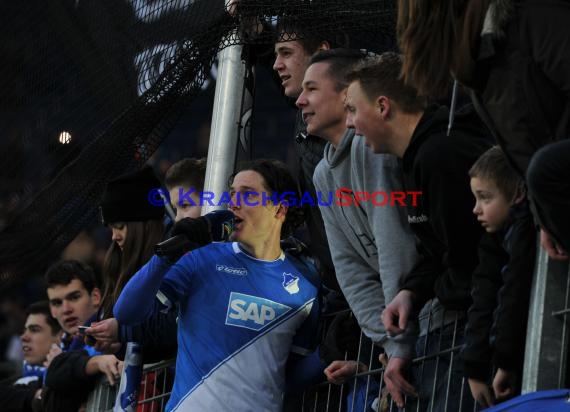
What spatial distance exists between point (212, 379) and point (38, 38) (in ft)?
6.44

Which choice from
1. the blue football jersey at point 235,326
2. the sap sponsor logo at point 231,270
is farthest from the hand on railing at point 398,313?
the sap sponsor logo at point 231,270

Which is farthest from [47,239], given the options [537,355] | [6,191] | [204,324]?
[537,355]

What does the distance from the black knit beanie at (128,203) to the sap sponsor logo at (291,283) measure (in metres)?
1.02

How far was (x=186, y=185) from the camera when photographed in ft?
21.5

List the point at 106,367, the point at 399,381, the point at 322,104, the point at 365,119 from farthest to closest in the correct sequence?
the point at 106,367 → the point at 322,104 → the point at 365,119 → the point at 399,381

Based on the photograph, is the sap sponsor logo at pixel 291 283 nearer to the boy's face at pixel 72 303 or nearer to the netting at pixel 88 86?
the netting at pixel 88 86

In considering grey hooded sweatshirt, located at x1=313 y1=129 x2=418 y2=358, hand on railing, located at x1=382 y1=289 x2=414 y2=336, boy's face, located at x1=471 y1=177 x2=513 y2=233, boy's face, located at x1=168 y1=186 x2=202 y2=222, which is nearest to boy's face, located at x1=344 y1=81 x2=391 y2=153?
grey hooded sweatshirt, located at x1=313 y1=129 x2=418 y2=358

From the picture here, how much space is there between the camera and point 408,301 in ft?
15.4

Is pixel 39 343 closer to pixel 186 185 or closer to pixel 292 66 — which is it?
pixel 186 185

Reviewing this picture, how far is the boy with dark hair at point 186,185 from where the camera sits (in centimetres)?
645

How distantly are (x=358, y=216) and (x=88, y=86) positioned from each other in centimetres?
175

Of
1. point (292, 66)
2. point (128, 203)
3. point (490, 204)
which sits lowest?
point (490, 204)

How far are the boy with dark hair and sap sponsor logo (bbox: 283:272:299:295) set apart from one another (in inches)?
33.0

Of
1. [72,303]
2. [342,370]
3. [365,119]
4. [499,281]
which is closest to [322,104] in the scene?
[365,119]
